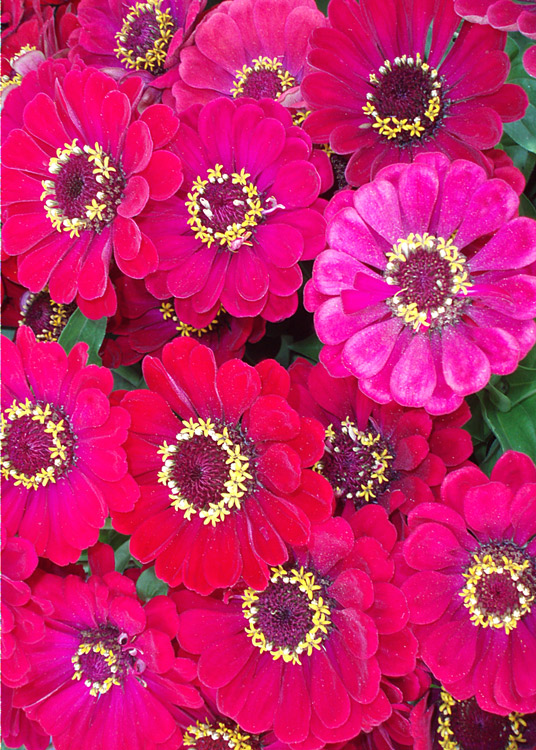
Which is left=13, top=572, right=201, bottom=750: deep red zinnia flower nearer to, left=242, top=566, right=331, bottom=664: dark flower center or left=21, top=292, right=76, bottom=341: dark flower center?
left=242, top=566, right=331, bottom=664: dark flower center

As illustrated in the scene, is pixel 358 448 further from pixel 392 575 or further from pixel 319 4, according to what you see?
pixel 319 4

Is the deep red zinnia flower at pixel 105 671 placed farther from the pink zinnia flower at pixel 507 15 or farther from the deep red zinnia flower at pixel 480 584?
the pink zinnia flower at pixel 507 15

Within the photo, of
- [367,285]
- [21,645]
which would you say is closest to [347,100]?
[367,285]

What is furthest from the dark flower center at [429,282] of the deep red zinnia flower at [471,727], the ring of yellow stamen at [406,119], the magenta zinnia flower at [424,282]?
the deep red zinnia flower at [471,727]

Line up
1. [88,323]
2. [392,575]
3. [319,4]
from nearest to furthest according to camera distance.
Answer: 1. [392,575]
2. [88,323]
3. [319,4]

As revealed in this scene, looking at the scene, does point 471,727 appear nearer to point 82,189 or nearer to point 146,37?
point 82,189

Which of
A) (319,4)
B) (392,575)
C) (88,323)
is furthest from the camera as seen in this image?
(319,4)
